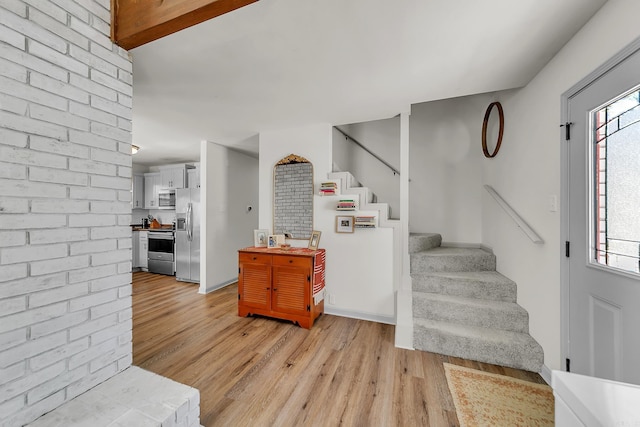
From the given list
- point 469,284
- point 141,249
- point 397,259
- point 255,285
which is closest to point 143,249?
point 141,249

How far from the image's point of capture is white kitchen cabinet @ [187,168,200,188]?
4948mm

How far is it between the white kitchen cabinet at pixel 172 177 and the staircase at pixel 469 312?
493 centimetres

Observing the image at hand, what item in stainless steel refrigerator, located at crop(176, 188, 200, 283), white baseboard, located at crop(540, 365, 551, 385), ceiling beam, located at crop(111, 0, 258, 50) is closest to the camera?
ceiling beam, located at crop(111, 0, 258, 50)

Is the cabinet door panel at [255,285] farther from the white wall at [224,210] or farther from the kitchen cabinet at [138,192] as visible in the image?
the kitchen cabinet at [138,192]

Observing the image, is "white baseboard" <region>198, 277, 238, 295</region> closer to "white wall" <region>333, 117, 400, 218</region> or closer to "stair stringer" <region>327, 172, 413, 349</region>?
"stair stringer" <region>327, 172, 413, 349</region>

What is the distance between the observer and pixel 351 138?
12.9 ft

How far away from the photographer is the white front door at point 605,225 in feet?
4.00

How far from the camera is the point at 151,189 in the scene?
18.4ft

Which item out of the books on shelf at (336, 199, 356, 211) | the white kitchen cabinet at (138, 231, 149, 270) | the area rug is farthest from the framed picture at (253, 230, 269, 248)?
the white kitchen cabinet at (138, 231, 149, 270)

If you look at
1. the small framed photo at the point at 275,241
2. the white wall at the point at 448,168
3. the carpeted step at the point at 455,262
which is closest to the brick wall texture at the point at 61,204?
the small framed photo at the point at 275,241

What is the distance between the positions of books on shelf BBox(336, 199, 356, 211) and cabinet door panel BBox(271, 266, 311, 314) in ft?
2.84

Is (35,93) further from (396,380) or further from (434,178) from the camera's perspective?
(434,178)

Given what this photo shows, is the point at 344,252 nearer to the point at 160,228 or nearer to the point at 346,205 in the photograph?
the point at 346,205

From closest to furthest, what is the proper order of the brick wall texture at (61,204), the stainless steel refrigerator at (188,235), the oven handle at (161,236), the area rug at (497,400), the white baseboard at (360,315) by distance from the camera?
the brick wall texture at (61,204) → the area rug at (497,400) → the white baseboard at (360,315) → the stainless steel refrigerator at (188,235) → the oven handle at (161,236)
